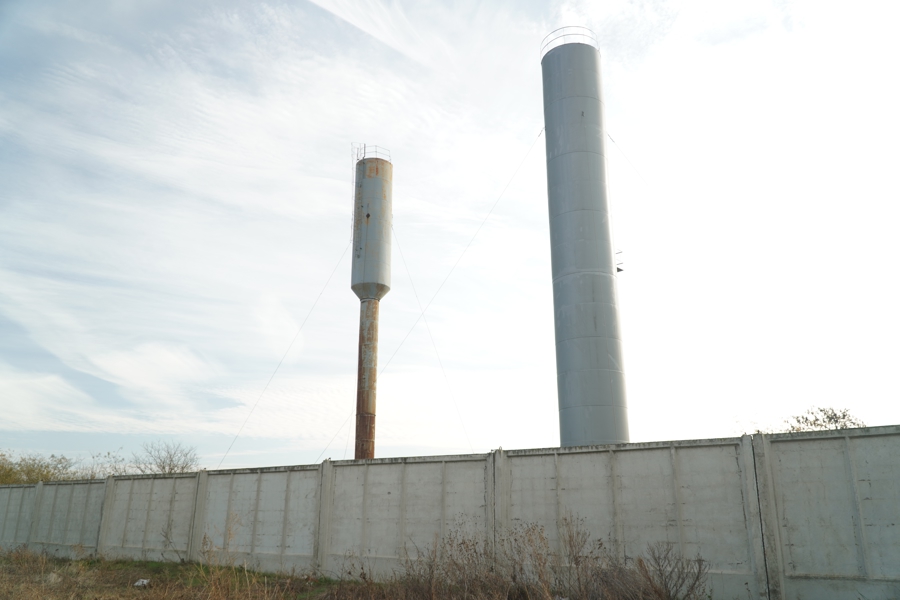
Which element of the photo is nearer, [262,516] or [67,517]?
[262,516]

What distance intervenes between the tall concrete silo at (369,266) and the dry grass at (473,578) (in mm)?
8600

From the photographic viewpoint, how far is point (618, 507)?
1276cm

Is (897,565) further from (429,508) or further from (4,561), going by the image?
(4,561)

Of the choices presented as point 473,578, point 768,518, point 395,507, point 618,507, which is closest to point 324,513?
point 395,507

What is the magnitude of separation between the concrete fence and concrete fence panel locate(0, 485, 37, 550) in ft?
33.6

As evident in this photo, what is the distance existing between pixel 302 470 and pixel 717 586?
35.8 feet

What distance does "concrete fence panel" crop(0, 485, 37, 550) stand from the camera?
27062 mm

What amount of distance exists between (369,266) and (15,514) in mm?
18817

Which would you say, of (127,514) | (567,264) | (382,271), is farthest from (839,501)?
(127,514)

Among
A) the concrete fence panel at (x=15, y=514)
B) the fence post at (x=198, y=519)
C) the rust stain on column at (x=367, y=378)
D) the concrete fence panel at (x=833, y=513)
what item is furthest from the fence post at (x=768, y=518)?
the concrete fence panel at (x=15, y=514)

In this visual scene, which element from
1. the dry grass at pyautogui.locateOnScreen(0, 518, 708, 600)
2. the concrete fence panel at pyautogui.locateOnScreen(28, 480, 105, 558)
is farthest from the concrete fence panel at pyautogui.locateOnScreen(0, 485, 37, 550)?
the dry grass at pyautogui.locateOnScreen(0, 518, 708, 600)

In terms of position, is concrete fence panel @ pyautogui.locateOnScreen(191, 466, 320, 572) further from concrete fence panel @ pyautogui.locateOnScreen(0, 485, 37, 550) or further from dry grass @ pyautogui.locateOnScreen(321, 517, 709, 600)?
concrete fence panel @ pyautogui.locateOnScreen(0, 485, 37, 550)

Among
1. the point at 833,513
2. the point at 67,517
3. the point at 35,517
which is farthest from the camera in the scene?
the point at 35,517

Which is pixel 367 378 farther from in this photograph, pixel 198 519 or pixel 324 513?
pixel 324 513
